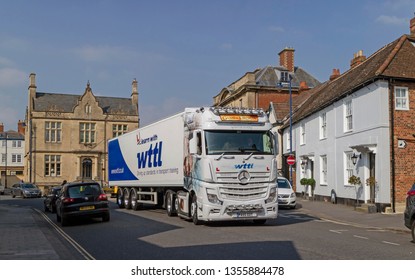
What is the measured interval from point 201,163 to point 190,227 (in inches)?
80.8

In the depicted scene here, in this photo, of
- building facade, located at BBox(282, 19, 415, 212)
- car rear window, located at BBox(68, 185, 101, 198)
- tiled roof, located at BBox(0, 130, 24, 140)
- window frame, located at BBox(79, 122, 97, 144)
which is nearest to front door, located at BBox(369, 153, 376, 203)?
building facade, located at BBox(282, 19, 415, 212)

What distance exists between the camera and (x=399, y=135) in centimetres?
2219

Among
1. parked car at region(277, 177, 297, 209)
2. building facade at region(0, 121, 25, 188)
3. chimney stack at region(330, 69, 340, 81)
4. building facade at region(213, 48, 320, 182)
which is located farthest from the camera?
building facade at region(0, 121, 25, 188)

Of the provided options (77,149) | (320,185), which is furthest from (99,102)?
(320,185)

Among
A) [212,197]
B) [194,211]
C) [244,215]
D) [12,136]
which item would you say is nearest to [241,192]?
[244,215]

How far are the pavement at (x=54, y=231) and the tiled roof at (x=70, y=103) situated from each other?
52474mm

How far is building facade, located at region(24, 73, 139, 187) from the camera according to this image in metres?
68.4

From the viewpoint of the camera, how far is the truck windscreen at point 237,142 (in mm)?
15742

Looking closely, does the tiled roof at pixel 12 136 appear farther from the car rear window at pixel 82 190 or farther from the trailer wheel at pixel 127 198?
the car rear window at pixel 82 190

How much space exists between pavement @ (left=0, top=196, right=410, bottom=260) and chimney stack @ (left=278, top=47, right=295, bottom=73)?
102 ft

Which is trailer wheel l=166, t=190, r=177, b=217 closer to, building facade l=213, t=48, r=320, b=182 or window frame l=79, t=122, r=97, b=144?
building facade l=213, t=48, r=320, b=182

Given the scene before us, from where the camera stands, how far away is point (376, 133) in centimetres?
2248

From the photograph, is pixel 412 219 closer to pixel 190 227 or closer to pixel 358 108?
pixel 190 227

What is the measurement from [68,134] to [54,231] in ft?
183
